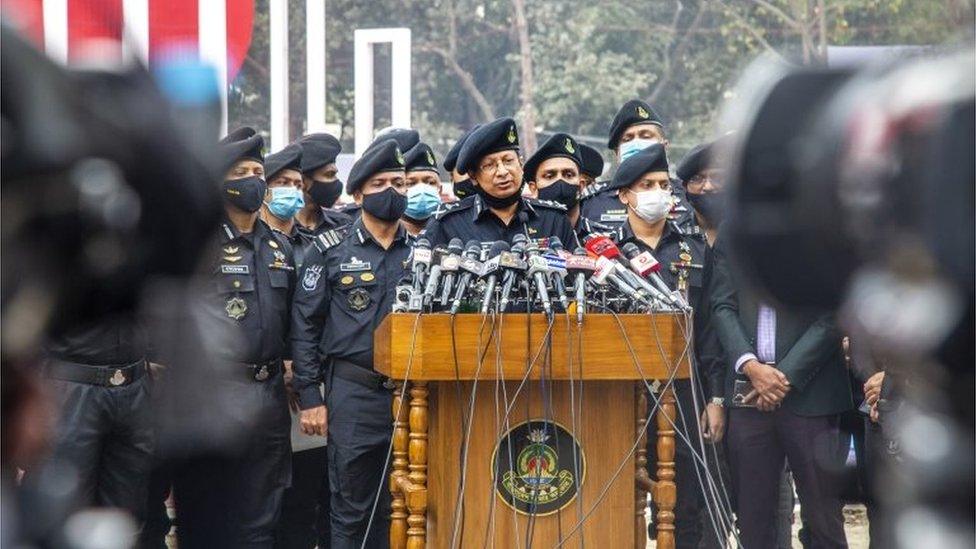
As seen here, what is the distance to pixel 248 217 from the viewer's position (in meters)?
7.75

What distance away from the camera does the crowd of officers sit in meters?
7.23

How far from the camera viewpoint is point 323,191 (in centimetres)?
934

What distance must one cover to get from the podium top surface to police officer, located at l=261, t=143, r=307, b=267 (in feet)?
8.19

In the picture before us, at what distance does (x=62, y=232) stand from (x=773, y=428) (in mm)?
5865

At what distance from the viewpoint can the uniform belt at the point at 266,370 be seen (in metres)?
7.49

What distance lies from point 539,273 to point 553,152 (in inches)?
92.2

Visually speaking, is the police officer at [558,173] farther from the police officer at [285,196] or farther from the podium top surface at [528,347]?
the podium top surface at [528,347]

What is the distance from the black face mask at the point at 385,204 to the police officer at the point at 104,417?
1.52 meters

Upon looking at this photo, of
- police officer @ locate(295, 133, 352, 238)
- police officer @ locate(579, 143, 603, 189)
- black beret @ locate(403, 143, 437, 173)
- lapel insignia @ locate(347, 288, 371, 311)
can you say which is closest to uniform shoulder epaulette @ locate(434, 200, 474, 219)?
lapel insignia @ locate(347, 288, 371, 311)

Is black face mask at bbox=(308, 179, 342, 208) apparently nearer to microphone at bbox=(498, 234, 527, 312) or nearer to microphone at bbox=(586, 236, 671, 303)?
microphone at bbox=(586, 236, 671, 303)

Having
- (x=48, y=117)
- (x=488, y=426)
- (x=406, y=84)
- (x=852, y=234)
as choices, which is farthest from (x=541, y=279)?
(x=406, y=84)

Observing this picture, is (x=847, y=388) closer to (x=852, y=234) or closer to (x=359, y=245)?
(x=359, y=245)

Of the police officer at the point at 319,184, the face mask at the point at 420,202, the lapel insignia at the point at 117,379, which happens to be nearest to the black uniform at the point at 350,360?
the face mask at the point at 420,202

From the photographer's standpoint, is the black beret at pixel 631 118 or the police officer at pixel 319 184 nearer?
the black beret at pixel 631 118
